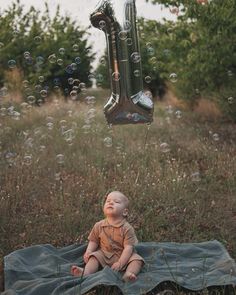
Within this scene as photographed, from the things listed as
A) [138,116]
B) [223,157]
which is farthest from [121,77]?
[223,157]

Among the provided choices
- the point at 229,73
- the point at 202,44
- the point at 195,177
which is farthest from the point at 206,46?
the point at 195,177

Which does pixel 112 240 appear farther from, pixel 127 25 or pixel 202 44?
pixel 202 44

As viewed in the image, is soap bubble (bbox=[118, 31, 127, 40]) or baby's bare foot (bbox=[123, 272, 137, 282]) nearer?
baby's bare foot (bbox=[123, 272, 137, 282])

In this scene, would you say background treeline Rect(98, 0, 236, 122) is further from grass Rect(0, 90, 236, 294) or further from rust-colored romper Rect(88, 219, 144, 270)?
rust-colored romper Rect(88, 219, 144, 270)

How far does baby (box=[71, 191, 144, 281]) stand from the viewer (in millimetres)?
4223

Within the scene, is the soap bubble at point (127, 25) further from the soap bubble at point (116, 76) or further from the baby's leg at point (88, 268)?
the baby's leg at point (88, 268)

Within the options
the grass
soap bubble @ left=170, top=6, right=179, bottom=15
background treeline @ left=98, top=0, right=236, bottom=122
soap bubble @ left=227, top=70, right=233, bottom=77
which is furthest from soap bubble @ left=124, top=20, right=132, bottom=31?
soap bubble @ left=227, top=70, right=233, bottom=77

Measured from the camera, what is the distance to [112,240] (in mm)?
4355

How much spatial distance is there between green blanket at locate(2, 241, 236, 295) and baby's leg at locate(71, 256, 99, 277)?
0.06 m

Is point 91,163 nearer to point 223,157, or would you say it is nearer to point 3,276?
point 223,157

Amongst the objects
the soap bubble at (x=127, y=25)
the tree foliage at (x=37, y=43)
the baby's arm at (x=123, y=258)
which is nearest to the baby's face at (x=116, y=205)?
the baby's arm at (x=123, y=258)

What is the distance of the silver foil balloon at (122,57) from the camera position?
16.9ft

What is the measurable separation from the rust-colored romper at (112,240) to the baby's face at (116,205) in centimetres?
9

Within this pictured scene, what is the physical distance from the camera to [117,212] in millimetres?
4309
